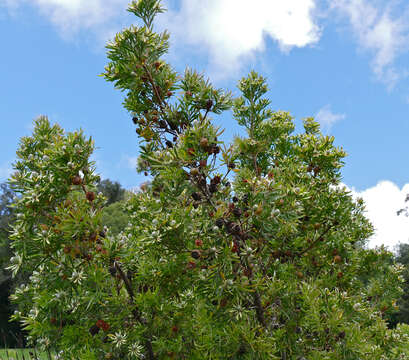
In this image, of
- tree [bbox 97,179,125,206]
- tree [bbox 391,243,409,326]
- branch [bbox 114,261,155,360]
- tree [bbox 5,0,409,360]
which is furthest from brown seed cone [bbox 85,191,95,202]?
tree [bbox 97,179,125,206]

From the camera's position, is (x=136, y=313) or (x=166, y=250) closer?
(x=136, y=313)

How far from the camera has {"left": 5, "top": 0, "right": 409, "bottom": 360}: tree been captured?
3.08 meters

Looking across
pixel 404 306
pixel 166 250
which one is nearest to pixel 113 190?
pixel 404 306

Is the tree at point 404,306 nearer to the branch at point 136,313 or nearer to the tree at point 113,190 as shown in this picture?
the branch at point 136,313

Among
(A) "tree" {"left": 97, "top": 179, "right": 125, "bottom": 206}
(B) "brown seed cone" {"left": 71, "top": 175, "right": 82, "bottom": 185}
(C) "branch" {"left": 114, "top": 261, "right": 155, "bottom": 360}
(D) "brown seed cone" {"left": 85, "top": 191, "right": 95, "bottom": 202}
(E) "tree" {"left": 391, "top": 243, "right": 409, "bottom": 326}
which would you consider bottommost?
(C) "branch" {"left": 114, "top": 261, "right": 155, "bottom": 360}

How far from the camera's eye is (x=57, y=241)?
3.21m

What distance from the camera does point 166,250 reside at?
11.9 feet

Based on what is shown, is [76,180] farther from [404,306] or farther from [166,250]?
[404,306]

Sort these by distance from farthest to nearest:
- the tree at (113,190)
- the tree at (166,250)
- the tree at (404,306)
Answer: the tree at (113,190) → the tree at (404,306) → the tree at (166,250)

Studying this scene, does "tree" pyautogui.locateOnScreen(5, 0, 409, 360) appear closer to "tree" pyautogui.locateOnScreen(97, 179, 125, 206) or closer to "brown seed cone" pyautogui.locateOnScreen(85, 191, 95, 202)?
"brown seed cone" pyautogui.locateOnScreen(85, 191, 95, 202)

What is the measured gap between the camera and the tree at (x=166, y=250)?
308 cm

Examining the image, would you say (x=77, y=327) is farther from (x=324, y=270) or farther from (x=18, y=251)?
(x=324, y=270)

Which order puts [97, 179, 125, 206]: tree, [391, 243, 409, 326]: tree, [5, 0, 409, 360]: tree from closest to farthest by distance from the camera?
[5, 0, 409, 360]: tree, [391, 243, 409, 326]: tree, [97, 179, 125, 206]: tree

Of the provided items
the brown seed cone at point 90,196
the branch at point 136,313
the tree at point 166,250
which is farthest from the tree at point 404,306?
the brown seed cone at point 90,196
